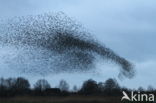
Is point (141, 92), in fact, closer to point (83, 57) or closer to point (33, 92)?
point (83, 57)

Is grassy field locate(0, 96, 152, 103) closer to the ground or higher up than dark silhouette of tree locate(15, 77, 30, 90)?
closer to the ground

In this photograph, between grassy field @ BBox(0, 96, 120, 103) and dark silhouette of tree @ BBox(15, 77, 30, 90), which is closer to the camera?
grassy field @ BBox(0, 96, 120, 103)

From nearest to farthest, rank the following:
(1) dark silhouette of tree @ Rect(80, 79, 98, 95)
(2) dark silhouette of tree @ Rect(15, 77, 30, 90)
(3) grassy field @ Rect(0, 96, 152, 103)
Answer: (3) grassy field @ Rect(0, 96, 152, 103) < (1) dark silhouette of tree @ Rect(80, 79, 98, 95) < (2) dark silhouette of tree @ Rect(15, 77, 30, 90)

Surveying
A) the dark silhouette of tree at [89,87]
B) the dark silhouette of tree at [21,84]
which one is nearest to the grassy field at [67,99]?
the dark silhouette of tree at [89,87]

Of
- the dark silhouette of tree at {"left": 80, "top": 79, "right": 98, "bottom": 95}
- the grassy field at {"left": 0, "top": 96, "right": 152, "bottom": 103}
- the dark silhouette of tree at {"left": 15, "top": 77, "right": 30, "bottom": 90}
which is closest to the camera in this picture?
the grassy field at {"left": 0, "top": 96, "right": 152, "bottom": 103}

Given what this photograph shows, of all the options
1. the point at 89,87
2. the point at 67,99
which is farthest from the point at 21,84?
the point at 67,99

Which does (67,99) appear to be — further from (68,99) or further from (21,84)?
(21,84)

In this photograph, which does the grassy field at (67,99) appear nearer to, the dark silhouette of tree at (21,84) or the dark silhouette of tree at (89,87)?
the dark silhouette of tree at (89,87)

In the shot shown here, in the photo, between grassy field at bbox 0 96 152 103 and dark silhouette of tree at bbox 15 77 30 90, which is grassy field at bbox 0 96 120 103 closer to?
grassy field at bbox 0 96 152 103

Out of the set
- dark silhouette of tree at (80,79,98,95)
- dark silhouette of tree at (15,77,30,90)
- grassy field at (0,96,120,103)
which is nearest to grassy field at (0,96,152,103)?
grassy field at (0,96,120,103)

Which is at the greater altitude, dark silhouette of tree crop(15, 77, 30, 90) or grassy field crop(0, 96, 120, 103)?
dark silhouette of tree crop(15, 77, 30, 90)

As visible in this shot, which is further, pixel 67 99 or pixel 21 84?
pixel 21 84

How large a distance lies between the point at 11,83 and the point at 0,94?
9.76 metres

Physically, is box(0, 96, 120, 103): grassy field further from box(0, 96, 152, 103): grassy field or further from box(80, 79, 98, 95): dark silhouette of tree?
box(80, 79, 98, 95): dark silhouette of tree
